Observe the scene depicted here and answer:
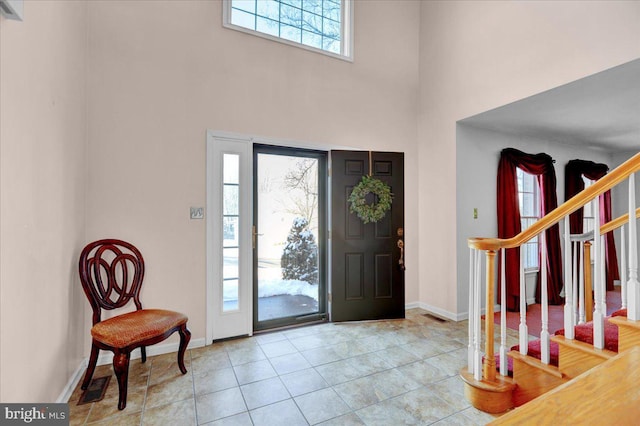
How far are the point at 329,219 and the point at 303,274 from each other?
768mm

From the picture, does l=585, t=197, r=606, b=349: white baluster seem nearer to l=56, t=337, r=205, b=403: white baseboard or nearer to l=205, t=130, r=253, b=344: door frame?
l=205, t=130, r=253, b=344: door frame

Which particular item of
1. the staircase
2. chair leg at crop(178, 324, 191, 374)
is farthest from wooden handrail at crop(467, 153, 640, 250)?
chair leg at crop(178, 324, 191, 374)

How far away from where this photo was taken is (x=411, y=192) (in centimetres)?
422

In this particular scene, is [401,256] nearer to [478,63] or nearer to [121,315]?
[478,63]

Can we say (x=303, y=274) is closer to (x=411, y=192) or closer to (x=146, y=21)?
(x=411, y=192)

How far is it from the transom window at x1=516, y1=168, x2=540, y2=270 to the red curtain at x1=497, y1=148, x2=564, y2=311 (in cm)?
10

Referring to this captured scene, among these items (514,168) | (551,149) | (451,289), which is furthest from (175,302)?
(551,149)

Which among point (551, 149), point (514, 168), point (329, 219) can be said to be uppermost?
point (551, 149)

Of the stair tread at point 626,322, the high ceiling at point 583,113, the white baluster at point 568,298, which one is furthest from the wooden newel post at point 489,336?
the high ceiling at point 583,113

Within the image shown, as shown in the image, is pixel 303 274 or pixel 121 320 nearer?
pixel 121 320

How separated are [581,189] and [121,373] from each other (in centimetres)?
661

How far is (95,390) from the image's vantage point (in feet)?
7.35

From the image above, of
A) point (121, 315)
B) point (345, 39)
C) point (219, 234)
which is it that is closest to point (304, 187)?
point (219, 234)

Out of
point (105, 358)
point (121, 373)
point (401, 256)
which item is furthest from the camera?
point (401, 256)
